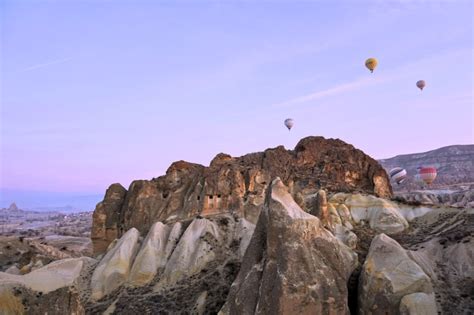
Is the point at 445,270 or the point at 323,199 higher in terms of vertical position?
the point at 323,199

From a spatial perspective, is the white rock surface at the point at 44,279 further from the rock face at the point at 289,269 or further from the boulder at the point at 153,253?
the rock face at the point at 289,269

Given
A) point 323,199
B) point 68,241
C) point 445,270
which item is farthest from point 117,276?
point 68,241

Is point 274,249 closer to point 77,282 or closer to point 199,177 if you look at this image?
point 77,282

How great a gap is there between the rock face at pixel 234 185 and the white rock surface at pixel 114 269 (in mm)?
4664

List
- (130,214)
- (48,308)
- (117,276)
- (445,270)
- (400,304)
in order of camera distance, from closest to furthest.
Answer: (400,304), (48,308), (445,270), (117,276), (130,214)

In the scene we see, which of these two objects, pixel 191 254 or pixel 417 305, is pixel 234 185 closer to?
pixel 191 254

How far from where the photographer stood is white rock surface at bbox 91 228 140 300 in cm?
3291

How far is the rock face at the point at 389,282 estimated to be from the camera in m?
21.9

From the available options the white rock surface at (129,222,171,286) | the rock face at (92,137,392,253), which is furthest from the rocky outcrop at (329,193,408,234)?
the white rock surface at (129,222,171,286)

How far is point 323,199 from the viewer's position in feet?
A: 117

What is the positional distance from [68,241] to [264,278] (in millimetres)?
103348

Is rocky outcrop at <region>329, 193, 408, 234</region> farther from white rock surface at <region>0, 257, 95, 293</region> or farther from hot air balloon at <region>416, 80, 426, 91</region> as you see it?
hot air balloon at <region>416, 80, 426, 91</region>

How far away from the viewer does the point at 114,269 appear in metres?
33.7

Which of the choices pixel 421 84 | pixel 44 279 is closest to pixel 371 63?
pixel 421 84
